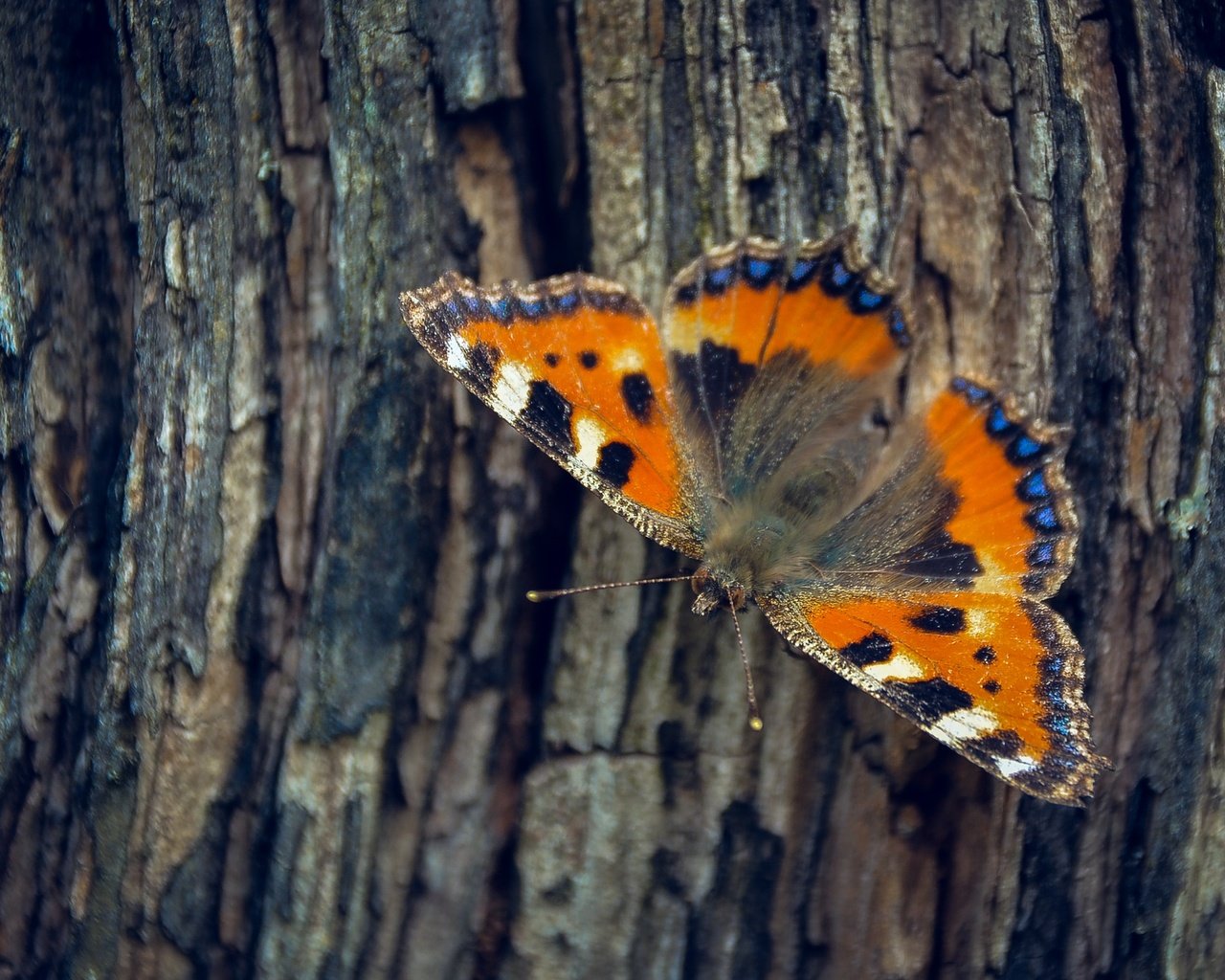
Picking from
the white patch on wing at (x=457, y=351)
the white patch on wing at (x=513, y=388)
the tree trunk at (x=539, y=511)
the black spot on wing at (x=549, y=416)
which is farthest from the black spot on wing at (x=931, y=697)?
the white patch on wing at (x=457, y=351)

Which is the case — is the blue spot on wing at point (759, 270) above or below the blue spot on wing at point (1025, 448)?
above

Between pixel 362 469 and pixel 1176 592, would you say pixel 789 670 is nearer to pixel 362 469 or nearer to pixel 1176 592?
pixel 1176 592

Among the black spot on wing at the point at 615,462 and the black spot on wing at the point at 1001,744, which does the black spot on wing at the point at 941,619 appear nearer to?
the black spot on wing at the point at 1001,744

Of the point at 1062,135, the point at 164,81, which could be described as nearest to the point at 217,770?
the point at 164,81

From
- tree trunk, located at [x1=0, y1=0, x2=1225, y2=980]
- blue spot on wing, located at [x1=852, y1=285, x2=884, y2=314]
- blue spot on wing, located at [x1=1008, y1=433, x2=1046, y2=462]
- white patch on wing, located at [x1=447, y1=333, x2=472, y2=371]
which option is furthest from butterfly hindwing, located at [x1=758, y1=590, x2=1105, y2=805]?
white patch on wing, located at [x1=447, y1=333, x2=472, y2=371]

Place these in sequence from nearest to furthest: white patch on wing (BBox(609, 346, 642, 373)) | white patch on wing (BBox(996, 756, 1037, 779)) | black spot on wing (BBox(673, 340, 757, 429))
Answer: white patch on wing (BBox(996, 756, 1037, 779)), white patch on wing (BBox(609, 346, 642, 373)), black spot on wing (BBox(673, 340, 757, 429))

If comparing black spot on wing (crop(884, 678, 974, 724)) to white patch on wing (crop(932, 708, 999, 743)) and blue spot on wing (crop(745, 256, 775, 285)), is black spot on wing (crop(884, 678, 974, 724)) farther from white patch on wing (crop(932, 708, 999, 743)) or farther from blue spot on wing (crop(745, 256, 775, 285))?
blue spot on wing (crop(745, 256, 775, 285))
